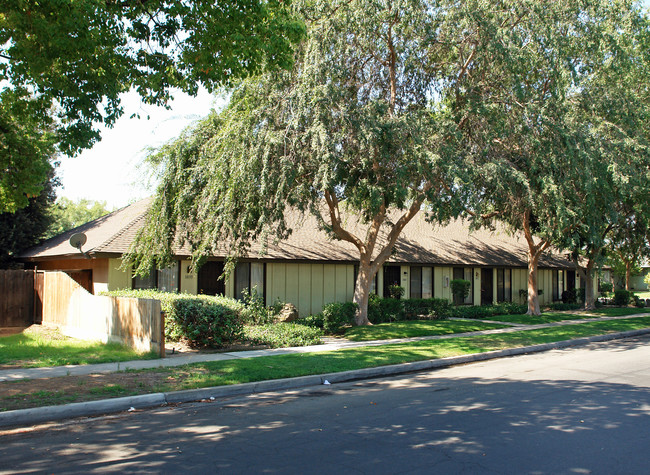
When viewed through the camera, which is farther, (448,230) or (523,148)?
(448,230)

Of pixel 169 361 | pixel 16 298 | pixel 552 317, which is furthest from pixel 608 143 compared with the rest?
pixel 16 298

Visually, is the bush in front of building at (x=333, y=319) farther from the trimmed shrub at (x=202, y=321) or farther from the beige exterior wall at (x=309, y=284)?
the trimmed shrub at (x=202, y=321)

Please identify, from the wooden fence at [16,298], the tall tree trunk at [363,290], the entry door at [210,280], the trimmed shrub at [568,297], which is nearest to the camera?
the wooden fence at [16,298]

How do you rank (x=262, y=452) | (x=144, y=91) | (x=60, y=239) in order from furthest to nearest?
(x=60, y=239) < (x=144, y=91) < (x=262, y=452)

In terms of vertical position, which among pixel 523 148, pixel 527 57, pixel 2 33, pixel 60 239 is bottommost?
pixel 60 239

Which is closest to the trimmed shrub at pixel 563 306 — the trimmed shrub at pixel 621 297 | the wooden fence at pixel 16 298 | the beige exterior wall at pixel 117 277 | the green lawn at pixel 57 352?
the trimmed shrub at pixel 621 297

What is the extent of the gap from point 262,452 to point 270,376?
4.59 metres

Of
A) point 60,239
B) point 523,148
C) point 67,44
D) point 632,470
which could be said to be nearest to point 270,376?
point 632,470

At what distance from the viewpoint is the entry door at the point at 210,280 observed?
20953mm

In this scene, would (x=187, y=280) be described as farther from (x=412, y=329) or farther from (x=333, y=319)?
(x=412, y=329)

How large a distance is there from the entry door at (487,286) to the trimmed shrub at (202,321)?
19785mm

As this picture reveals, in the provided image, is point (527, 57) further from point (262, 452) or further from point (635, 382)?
point (262, 452)

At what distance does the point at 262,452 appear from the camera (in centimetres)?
619

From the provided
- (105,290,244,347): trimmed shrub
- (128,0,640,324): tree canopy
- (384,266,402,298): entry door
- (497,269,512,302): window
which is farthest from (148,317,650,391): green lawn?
(497,269,512,302): window
